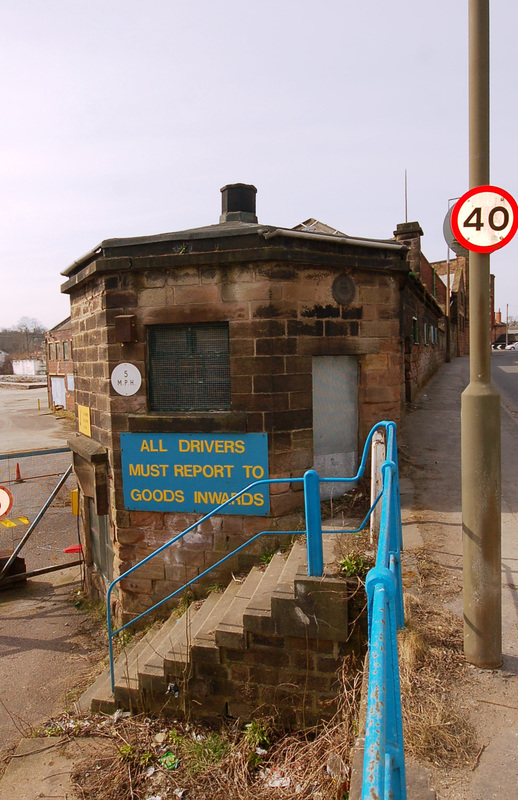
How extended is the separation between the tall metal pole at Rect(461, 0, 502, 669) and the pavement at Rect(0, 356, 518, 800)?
0.32 metres

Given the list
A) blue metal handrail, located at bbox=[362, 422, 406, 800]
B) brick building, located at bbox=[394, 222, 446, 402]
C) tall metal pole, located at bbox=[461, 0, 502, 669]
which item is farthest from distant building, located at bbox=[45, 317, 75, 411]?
blue metal handrail, located at bbox=[362, 422, 406, 800]

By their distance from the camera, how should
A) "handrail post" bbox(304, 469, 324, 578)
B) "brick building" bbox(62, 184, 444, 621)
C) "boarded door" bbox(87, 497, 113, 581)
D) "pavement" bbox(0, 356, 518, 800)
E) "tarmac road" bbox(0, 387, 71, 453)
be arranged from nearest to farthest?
1. "pavement" bbox(0, 356, 518, 800)
2. "handrail post" bbox(304, 469, 324, 578)
3. "brick building" bbox(62, 184, 444, 621)
4. "boarded door" bbox(87, 497, 113, 581)
5. "tarmac road" bbox(0, 387, 71, 453)

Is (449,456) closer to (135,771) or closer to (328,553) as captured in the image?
(328,553)

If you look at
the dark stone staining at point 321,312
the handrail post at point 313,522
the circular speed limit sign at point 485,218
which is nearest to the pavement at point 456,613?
the handrail post at point 313,522

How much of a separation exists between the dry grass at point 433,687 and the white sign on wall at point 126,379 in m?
4.24

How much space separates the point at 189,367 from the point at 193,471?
1.30 m

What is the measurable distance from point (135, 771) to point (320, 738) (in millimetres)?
1571

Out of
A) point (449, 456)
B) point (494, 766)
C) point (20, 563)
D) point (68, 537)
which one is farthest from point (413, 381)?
point (494, 766)

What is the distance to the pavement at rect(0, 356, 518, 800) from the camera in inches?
106

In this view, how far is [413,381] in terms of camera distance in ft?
49.5

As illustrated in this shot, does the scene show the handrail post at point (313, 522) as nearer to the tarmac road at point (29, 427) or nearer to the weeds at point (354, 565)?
the weeds at point (354, 565)

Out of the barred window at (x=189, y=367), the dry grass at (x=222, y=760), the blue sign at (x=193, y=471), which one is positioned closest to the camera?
the dry grass at (x=222, y=760)

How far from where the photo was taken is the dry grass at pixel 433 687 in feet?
9.36

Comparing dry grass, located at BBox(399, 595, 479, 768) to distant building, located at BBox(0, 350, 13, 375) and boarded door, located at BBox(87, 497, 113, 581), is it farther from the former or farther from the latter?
distant building, located at BBox(0, 350, 13, 375)
